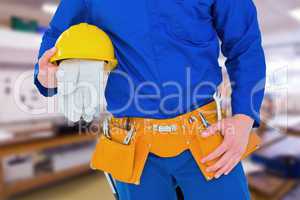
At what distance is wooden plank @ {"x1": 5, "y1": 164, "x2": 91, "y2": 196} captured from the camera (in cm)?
239

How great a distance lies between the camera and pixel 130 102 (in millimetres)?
621

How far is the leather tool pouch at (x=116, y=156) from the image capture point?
0.61m

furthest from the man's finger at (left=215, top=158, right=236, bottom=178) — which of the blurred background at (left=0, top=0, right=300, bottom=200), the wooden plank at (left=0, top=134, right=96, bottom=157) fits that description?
the wooden plank at (left=0, top=134, right=96, bottom=157)

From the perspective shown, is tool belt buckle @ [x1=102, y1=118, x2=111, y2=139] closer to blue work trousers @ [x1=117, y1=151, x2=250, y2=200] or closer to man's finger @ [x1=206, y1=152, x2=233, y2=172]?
blue work trousers @ [x1=117, y1=151, x2=250, y2=200]

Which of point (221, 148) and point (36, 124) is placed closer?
point (221, 148)

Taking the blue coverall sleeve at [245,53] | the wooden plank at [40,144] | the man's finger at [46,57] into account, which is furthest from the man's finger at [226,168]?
the wooden plank at [40,144]

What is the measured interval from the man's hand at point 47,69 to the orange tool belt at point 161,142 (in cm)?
21

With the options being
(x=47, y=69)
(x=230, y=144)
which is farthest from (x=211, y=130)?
(x=47, y=69)

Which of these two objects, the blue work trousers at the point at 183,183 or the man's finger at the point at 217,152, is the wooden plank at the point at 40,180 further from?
the man's finger at the point at 217,152

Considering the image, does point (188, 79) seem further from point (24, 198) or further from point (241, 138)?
point (24, 198)

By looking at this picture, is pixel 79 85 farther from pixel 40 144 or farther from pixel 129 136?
pixel 40 144

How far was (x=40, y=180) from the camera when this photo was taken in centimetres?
256

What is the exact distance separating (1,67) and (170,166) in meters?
2.97


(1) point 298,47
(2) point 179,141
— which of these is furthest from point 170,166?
(1) point 298,47
